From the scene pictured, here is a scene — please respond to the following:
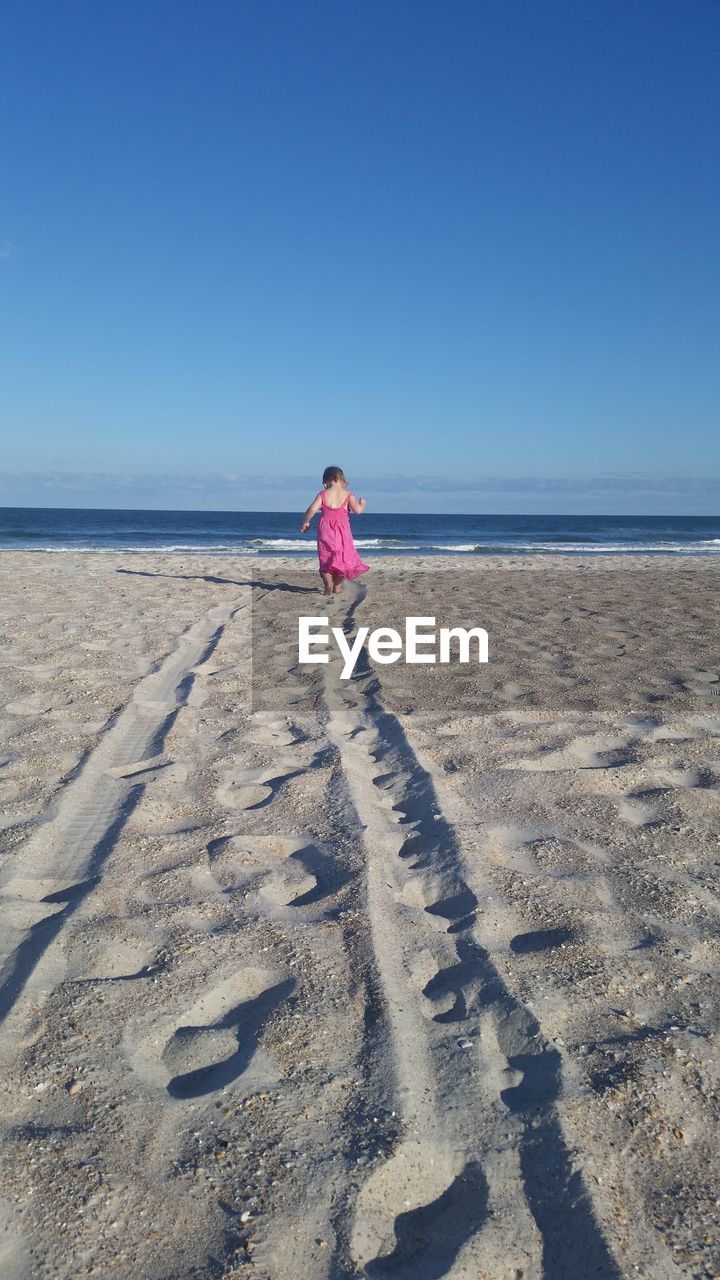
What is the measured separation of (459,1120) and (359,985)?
0.48 metres

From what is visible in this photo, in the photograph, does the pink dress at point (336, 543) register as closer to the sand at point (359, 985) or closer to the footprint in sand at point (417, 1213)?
the sand at point (359, 985)

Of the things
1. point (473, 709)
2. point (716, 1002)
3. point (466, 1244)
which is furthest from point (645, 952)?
point (473, 709)

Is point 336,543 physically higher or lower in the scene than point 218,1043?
higher

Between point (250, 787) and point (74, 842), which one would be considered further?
point (250, 787)

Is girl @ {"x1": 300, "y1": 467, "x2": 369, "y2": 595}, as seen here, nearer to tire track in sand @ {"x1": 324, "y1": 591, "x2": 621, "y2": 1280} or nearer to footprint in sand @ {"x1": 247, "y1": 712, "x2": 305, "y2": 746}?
footprint in sand @ {"x1": 247, "y1": 712, "x2": 305, "y2": 746}

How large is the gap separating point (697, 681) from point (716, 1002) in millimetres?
3384

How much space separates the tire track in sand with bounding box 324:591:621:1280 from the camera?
4.54ft

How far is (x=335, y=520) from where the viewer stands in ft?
28.4

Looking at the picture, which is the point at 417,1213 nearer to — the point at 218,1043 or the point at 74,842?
the point at 218,1043

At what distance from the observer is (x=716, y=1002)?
6.64 feet

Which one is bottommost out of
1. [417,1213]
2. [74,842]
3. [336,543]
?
[417,1213]

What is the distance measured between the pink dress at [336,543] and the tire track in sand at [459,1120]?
20.5 ft

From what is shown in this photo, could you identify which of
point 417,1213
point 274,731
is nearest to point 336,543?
point 274,731

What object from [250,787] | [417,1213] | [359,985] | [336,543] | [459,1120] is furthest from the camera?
[336,543]
